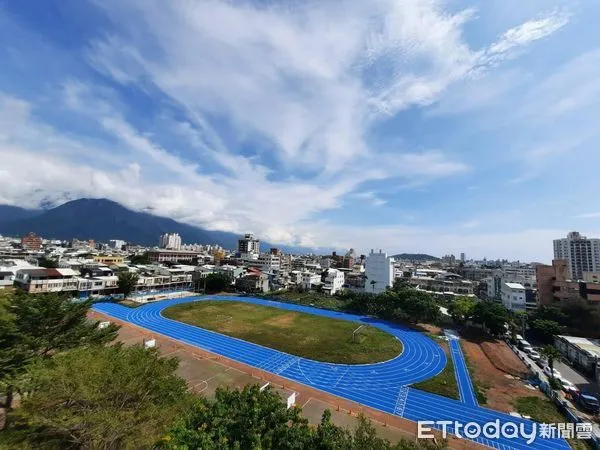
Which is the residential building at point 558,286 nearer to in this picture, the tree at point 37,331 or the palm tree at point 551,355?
the palm tree at point 551,355

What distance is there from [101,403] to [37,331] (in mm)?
11155

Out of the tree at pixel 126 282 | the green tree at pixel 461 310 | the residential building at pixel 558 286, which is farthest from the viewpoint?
the tree at pixel 126 282

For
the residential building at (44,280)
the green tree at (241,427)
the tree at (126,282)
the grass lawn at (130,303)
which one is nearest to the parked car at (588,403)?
the green tree at (241,427)

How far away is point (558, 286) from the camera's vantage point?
154ft

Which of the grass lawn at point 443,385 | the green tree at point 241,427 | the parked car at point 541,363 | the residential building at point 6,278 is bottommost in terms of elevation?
the grass lawn at point 443,385

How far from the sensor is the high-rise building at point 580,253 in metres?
88.7

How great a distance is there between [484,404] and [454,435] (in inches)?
226

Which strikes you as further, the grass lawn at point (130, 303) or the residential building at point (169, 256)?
A: the residential building at point (169, 256)

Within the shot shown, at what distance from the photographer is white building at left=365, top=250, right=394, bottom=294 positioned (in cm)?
6581

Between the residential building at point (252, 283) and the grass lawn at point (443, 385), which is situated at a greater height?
the residential building at point (252, 283)

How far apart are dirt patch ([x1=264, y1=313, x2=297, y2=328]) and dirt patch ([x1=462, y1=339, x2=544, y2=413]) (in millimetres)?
22964

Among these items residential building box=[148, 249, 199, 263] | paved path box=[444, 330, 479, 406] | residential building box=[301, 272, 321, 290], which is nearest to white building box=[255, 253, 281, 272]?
residential building box=[301, 272, 321, 290]

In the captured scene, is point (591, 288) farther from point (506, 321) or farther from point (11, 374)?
point (11, 374)

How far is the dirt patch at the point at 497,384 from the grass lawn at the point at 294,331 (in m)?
7.82
